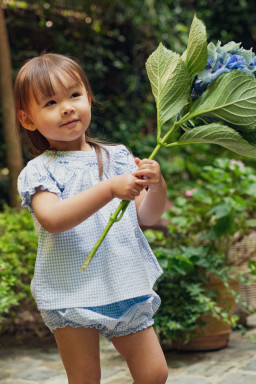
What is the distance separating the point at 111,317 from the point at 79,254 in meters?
0.22

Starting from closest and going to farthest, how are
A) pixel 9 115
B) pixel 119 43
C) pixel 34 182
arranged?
pixel 34 182
pixel 9 115
pixel 119 43

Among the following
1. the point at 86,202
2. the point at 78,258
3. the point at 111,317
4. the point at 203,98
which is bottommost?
the point at 111,317

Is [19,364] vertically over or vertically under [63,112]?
under

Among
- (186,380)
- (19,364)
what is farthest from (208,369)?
(19,364)

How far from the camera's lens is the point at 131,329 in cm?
172

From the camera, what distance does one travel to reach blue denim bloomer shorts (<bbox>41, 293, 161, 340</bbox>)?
166cm

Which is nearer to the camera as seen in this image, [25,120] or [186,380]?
[25,120]

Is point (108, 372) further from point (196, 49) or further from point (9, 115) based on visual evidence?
point (9, 115)

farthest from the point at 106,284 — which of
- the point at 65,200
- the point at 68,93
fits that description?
the point at 68,93

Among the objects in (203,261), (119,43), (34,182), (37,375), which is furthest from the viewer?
(119,43)

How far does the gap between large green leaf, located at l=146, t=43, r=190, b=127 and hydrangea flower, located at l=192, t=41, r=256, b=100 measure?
0.04 m

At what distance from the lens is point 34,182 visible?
5.48 feet

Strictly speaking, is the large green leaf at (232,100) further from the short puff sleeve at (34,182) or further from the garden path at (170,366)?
the garden path at (170,366)

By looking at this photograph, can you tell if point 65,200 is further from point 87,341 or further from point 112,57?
point 112,57
